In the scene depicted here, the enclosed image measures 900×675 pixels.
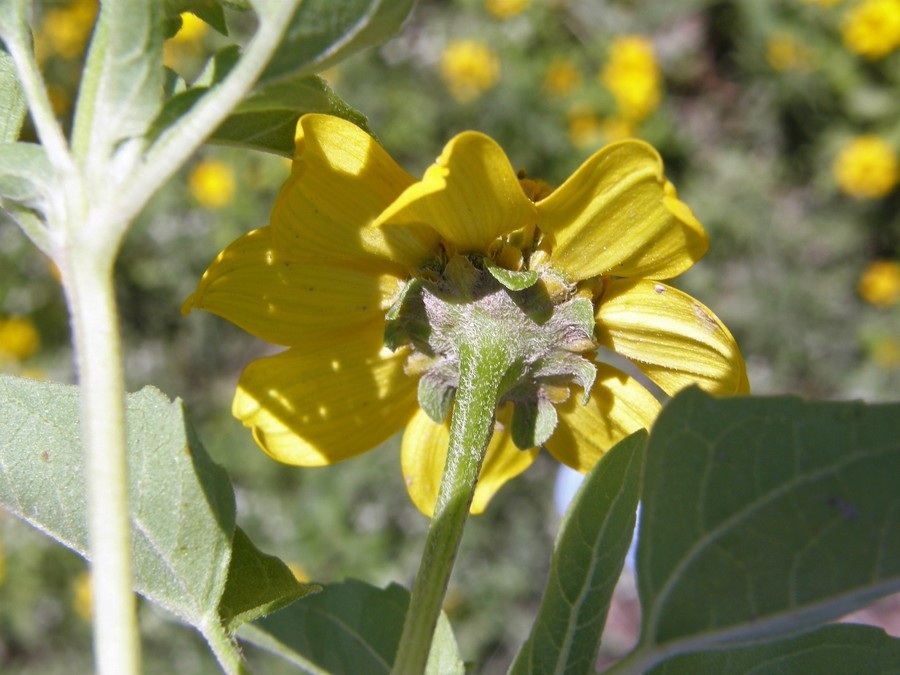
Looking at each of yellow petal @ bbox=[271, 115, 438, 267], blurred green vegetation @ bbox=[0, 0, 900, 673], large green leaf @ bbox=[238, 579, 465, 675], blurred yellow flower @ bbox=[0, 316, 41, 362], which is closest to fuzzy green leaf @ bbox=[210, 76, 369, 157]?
yellow petal @ bbox=[271, 115, 438, 267]

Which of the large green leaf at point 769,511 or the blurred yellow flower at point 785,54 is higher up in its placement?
the large green leaf at point 769,511

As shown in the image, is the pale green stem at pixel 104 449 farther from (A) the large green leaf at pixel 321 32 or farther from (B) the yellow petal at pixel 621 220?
(B) the yellow petal at pixel 621 220

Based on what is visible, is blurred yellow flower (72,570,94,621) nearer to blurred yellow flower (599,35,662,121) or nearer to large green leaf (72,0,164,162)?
blurred yellow flower (599,35,662,121)

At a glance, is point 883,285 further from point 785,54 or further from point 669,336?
point 669,336

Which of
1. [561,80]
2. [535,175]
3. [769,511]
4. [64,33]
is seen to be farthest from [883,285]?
[64,33]

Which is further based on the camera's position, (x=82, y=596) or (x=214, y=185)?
(x=214, y=185)

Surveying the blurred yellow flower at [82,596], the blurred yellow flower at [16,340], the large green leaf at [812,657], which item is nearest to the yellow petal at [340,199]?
the large green leaf at [812,657]
